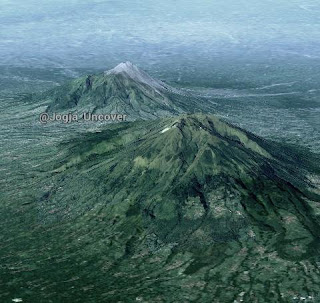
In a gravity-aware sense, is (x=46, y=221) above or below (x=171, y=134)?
below

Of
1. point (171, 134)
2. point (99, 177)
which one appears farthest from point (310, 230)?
point (99, 177)

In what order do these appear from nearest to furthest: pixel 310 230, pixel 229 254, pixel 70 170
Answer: pixel 229 254 < pixel 310 230 < pixel 70 170

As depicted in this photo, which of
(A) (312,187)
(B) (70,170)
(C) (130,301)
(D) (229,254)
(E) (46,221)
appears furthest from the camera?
(B) (70,170)

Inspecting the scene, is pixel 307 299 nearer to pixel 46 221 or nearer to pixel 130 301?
pixel 130 301

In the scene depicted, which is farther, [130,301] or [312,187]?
[312,187]

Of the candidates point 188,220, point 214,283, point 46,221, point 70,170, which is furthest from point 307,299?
point 70,170

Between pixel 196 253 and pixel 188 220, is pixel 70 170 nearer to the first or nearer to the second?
pixel 188 220
